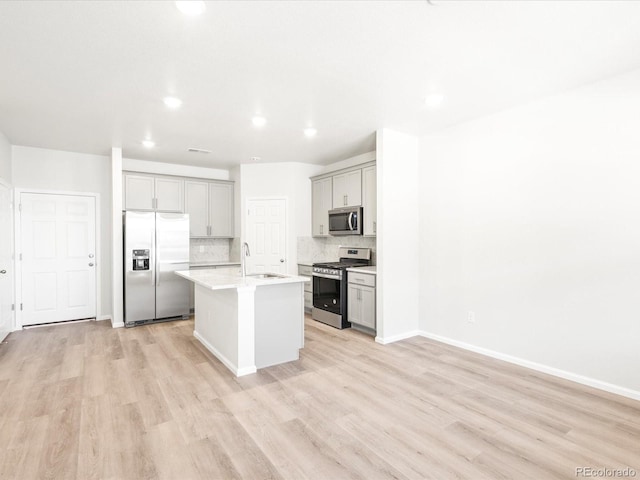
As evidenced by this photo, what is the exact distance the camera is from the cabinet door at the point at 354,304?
4652 mm

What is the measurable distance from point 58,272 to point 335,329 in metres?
4.25

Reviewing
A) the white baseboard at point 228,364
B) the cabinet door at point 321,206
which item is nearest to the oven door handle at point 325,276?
the cabinet door at point 321,206

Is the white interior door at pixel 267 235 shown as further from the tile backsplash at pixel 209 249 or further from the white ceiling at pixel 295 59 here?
the white ceiling at pixel 295 59

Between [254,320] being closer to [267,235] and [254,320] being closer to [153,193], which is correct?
[267,235]

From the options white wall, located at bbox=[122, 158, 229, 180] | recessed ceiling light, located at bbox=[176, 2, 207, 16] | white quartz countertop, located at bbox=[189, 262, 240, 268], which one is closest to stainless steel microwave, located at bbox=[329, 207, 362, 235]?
white quartz countertop, located at bbox=[189, 262, 240, 268]

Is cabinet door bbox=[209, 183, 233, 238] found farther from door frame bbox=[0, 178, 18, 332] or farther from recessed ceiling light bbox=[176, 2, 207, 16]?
recessed ceiling light bbox=[176, 2, 207, 16]

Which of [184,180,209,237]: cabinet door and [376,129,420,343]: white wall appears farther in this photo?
[184,180,209,237]: cabinet door

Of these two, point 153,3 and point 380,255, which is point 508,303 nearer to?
point 380,255

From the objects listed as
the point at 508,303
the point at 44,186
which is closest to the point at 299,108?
the point at 508,303

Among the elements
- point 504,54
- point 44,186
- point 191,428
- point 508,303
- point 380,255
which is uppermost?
point 504,54

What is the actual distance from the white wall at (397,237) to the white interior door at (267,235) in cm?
219

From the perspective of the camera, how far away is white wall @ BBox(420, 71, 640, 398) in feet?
9.20

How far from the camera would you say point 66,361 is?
3648 mm

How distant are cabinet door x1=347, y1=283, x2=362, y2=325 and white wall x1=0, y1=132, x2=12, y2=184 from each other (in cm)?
472
